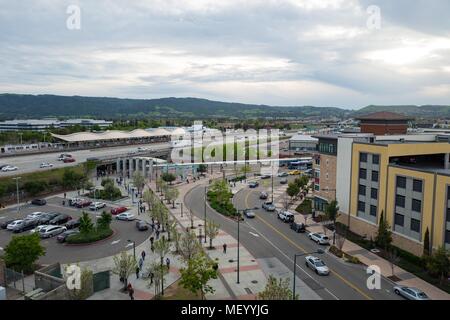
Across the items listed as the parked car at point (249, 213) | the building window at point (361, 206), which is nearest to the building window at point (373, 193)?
the building window at point (361, 206)

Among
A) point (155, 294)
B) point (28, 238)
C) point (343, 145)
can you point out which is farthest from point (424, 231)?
point (28, 238)

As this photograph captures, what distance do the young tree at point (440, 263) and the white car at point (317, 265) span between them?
709 cm

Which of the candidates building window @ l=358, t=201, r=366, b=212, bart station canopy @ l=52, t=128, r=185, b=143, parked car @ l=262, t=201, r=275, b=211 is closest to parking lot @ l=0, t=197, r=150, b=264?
parked car @ l=262, t=201, r=275, b=211

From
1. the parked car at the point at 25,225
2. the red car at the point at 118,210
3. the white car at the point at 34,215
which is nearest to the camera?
the parked car at the point at 25,225

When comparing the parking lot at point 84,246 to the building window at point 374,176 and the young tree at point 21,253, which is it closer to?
the young tree at point 21,253

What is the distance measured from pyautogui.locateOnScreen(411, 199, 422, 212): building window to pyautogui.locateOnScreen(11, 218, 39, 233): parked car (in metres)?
37.4

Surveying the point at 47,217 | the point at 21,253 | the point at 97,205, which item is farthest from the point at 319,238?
the point at 47,217

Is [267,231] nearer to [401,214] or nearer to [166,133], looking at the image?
[401,214]

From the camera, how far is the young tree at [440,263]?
87.2ft

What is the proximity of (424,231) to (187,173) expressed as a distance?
164 feet

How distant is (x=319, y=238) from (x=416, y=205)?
9.01 m

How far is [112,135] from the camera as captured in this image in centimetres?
11381

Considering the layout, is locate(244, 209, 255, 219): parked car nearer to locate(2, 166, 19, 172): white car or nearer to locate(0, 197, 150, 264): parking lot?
locate(0, 197, 150, 264): parking lot

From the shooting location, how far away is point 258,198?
57.4 metres
